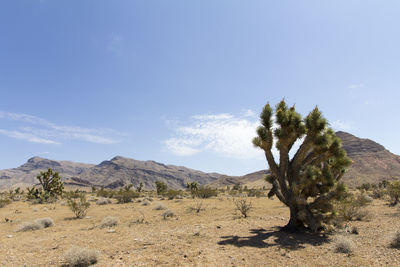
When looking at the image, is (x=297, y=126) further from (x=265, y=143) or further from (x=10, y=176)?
(x=10, y=176)

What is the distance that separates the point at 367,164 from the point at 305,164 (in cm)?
8062

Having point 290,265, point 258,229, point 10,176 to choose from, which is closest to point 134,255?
point 290,265

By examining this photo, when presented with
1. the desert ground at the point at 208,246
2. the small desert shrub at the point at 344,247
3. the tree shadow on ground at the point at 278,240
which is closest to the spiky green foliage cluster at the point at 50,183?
the desert ground at the point at 208,246

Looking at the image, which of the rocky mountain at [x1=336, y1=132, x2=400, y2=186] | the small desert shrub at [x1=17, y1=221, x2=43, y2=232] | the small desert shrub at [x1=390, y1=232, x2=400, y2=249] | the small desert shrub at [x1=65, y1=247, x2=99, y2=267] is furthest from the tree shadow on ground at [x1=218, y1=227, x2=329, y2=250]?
the rocky mountain at [x1=336, y1=132, x2=400, y2=186]

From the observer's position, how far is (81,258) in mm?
5910

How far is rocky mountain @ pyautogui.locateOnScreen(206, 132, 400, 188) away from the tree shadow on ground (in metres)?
43.4

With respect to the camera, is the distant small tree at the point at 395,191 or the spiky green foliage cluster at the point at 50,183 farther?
the spiky green foliage cluster at the point at 50,183

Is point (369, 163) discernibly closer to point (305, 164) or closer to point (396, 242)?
point (305, 164)

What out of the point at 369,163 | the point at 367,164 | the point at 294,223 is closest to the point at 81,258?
the point at 294,223

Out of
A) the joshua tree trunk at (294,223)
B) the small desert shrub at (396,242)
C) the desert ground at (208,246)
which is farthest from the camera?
the joshua tree trunk at (294,223)

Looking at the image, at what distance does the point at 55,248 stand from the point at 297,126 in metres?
9.58

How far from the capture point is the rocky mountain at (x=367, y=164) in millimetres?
60875

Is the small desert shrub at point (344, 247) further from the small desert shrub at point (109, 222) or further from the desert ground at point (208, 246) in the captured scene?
the small desert shrub at point (109, 222)

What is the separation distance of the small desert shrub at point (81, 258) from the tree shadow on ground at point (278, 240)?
378 centimetres
